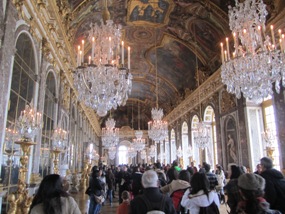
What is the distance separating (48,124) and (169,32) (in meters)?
9.12

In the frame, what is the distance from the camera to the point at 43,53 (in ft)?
24.0

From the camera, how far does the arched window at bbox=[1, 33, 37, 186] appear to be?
16.2 ft

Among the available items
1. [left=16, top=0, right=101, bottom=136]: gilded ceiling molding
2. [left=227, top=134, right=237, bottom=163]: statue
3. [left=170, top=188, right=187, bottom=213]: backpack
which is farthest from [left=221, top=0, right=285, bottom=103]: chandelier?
[left=227, top=134, right=237, bottom=163]: statue

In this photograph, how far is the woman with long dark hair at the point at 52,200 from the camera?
75.2 inches

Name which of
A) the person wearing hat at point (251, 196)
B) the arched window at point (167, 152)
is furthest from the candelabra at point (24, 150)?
the arched window at point (167, 152)

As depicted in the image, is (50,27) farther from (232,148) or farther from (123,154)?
(123,154)

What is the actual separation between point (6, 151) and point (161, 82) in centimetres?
1730

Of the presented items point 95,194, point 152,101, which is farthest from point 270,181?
point 152,101

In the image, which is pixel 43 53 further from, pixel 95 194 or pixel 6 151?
pixel 95 194

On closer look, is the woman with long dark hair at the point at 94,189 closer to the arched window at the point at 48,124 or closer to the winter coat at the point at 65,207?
the arched window at the point at 48,124

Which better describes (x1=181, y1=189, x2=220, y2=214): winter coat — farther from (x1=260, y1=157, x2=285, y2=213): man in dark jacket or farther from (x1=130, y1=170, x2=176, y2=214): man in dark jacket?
(x1=130, y1=170, x2=176, y2=214): man in dark jacket

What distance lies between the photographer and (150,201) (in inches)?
86.8

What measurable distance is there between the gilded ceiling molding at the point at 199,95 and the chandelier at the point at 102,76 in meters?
8.44

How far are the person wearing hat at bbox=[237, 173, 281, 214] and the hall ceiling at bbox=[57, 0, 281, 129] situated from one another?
8466 mm
